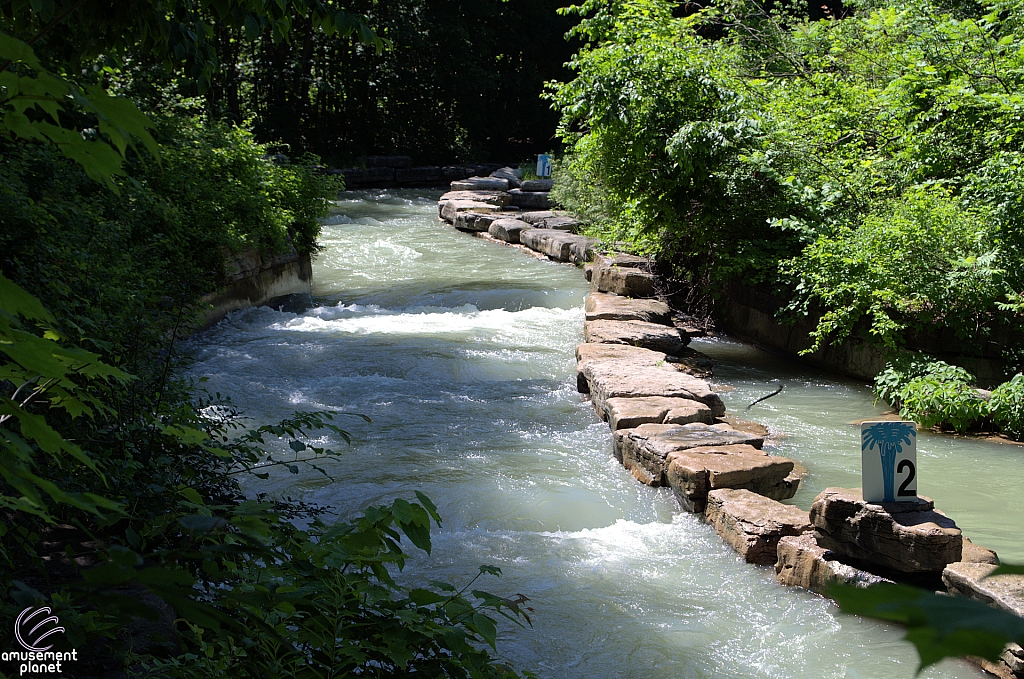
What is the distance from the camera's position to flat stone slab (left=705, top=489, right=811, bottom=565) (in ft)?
13.3

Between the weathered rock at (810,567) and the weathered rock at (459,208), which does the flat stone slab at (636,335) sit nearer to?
the weathered rock at (810,567)

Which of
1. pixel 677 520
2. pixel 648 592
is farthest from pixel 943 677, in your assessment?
pixel 677 520

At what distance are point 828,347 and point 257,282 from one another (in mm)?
6087

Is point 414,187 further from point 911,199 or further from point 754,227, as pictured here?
point 911,199

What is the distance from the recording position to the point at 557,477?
5.09m

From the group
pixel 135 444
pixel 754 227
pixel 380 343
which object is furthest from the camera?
pixel 754 227

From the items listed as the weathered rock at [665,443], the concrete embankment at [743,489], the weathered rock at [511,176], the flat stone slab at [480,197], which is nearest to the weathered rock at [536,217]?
the flat stone slab at [480,197]

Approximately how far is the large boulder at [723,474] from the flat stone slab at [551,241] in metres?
8.32

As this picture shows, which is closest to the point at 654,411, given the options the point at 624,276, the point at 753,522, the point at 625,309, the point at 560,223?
the point at 753,522

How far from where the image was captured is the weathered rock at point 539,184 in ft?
63.3

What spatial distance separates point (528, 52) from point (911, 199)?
77.7 ft

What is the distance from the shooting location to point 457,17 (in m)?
25.4

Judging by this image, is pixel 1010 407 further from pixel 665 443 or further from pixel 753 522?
pixel 753 522

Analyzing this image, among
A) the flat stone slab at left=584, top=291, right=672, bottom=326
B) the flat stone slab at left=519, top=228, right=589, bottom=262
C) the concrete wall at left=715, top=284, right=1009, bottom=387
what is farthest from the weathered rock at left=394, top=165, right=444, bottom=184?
the concrete wall at left=715, top=284, right=1009, bottom=387
